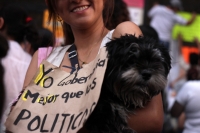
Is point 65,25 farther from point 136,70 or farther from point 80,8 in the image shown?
point 136,70

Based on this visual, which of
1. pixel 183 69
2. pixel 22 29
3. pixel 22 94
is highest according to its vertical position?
pixel 22 94

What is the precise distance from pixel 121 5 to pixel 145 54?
223 centimetres

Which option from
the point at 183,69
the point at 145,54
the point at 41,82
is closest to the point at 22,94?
the point at 41,82

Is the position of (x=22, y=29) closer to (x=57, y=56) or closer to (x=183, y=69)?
(x=57, y=56)

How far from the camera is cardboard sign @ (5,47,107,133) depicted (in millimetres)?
2115

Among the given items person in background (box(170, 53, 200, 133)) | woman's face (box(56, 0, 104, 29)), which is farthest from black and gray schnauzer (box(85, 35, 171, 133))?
person in background (box(170, 53, 200, 133))

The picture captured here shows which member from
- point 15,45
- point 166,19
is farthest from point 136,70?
point 166,19

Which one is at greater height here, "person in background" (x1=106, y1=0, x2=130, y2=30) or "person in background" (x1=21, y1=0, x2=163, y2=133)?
"person in background" (x1=21, y1=0, x2=163, y2=133)

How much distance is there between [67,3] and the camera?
2455 mm

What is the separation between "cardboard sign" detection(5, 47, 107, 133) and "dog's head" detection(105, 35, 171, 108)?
0.21 feet

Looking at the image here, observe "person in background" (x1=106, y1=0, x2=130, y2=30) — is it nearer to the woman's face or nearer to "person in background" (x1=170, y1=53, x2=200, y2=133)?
the woman's face

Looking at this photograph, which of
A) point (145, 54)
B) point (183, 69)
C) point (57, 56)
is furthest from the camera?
point (183, 69)

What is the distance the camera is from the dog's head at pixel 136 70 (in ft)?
6.70

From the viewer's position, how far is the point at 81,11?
2.42m
